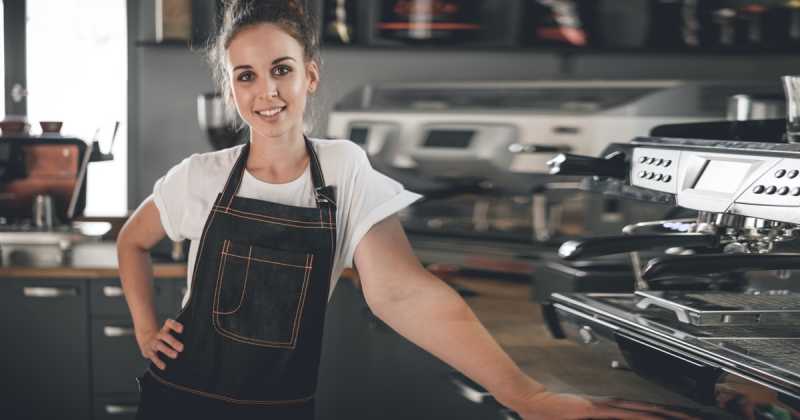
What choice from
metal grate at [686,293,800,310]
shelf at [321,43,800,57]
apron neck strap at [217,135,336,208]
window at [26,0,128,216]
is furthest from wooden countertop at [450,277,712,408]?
window at [26,0,128,216]

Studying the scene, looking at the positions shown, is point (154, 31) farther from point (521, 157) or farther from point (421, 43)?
point (521, 157)

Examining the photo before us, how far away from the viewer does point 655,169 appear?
118 cm

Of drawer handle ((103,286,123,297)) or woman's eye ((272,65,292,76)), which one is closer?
woman's eye ((272,65,292,76))

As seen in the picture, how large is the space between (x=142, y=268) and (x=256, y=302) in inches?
10.5

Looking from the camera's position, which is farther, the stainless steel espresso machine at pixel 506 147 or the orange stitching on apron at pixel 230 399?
the stainless steel espresso machine at pixel 506 147

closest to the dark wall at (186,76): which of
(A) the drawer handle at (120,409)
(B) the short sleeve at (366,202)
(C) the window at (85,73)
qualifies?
(C) the window at (85,73)

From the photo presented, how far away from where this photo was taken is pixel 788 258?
3.14 ft

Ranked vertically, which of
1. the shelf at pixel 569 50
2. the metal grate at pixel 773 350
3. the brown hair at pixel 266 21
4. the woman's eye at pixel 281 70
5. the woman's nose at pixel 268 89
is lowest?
the metal grate at pixel 773 350

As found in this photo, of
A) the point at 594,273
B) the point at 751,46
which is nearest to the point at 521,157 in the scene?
the point at 594,273

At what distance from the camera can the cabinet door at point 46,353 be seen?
2680mm

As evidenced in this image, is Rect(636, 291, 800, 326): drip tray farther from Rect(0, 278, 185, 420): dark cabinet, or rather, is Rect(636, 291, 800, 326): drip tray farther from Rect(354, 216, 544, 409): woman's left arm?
Rect(0, 278, 185, 420): dark cabinet

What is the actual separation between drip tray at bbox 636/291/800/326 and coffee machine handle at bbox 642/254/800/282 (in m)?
0.14

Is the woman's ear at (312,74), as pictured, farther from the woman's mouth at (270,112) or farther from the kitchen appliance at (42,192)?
the kitchen appliance at (42,192)

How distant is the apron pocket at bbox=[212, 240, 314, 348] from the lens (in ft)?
4.43
